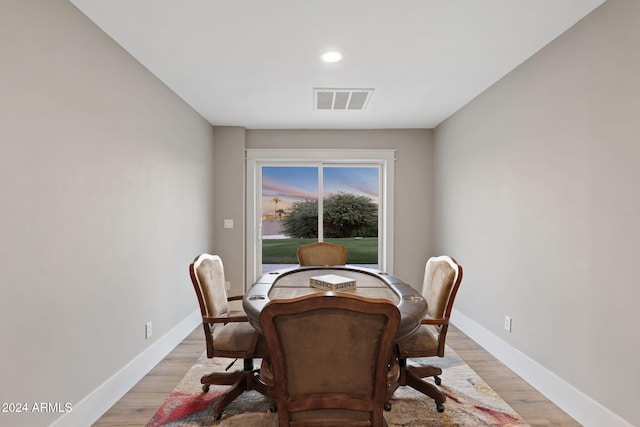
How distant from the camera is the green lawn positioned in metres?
5.31

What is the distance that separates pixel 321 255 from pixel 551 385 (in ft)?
7.48

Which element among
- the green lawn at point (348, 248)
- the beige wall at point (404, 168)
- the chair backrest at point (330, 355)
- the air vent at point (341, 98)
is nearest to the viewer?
the chair backrest at point (330, 355)

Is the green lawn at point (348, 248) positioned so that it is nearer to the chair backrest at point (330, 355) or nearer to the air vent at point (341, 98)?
the air vent at point (341, 98)

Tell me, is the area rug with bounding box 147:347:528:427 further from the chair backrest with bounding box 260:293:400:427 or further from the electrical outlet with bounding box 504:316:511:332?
the chair backrest with bounding box 260:293:400:427

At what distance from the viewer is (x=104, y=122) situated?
2.38 m

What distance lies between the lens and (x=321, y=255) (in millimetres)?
3951

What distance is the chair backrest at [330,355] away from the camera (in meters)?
1.35

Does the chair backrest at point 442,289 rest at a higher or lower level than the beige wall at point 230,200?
lower

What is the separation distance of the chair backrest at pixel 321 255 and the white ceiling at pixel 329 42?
5.17 feet

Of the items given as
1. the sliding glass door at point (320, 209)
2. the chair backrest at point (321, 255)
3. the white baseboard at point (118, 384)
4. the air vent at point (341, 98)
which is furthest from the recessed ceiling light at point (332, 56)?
the white baseboard at point (118, 384)

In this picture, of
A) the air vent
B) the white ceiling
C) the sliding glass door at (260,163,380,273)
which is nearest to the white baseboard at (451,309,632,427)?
the sliding glass door at (260,163,380,273)

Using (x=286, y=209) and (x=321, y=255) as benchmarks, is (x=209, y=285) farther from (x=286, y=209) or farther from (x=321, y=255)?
(x=286, y=209)

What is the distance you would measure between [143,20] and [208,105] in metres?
1.74

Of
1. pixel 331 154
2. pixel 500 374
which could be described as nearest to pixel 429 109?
pixel 331 154
